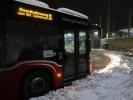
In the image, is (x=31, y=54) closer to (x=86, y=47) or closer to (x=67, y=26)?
(x=67, y=26)

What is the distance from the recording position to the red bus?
7645 mm

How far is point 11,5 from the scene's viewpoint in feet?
25.6

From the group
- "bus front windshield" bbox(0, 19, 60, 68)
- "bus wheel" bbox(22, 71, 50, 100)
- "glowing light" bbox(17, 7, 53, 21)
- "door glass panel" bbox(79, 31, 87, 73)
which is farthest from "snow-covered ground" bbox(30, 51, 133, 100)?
"glowing light" bbox(17, 7, 53, 21)

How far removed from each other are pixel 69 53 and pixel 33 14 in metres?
2.35

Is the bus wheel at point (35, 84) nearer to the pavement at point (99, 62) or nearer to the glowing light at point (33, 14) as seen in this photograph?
the glowing light at point (33, 14)

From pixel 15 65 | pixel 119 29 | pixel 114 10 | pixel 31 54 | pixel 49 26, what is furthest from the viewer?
pixel 119 29

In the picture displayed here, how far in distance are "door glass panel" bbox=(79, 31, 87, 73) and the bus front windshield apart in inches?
71.0

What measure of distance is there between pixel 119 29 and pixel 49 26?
2649 inches

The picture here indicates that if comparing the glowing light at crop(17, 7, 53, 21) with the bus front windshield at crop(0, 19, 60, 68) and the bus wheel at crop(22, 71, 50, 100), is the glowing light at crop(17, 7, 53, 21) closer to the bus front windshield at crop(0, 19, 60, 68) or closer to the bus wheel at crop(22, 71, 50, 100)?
the bus front windshield at crop(0, 19, 60, 68)

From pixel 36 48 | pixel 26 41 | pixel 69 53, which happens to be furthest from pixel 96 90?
pixel 26 41

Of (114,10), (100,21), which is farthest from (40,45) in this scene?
(100,21)

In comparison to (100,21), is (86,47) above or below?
below

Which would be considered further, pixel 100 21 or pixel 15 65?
pixel 100 21

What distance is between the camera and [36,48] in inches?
338
